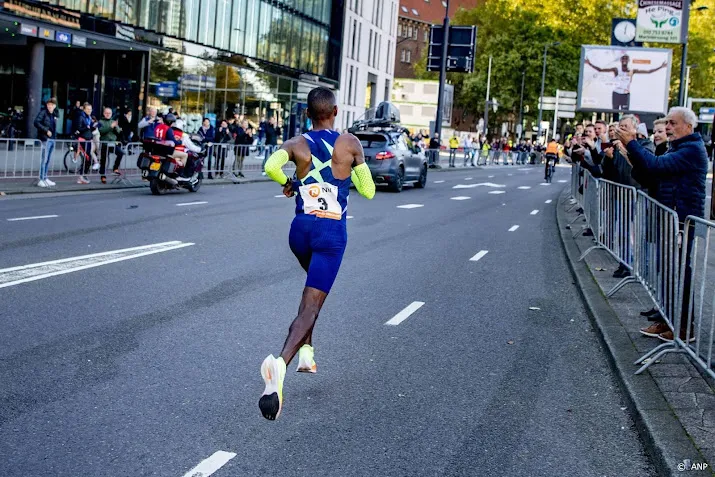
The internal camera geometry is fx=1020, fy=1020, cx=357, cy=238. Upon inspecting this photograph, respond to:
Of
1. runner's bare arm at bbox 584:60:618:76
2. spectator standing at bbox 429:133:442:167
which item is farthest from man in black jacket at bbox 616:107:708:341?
spectator standing at bbox 429:133:442:167

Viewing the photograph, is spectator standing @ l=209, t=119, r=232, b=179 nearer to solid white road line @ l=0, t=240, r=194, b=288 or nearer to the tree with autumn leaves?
solid white road line @ l=0, t=240, r=194, b=288

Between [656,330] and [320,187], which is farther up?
[320,187]

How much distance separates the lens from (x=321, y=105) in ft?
20.5

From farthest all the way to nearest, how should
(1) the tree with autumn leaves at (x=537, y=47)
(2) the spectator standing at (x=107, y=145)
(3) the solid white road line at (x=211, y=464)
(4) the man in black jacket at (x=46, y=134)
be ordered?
(1) the tree with autumn leaves at (x=537, y=47) < (2) the spectator standing at (x=107, y=145) < (4) the man in black jacket at (x=46, y=134) < (3) the solid white road line at (x=211, y=464)

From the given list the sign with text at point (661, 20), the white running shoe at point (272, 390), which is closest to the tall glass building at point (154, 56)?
the sign with text at point (661, 20)

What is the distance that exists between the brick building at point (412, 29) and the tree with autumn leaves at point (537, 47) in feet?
74.0

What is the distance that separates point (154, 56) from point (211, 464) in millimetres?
A: 33126

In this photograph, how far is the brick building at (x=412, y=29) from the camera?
123m

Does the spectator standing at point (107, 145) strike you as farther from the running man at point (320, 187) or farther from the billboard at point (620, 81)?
the billboard at point (620, 81)

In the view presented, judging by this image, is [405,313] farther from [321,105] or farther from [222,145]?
[222,145]

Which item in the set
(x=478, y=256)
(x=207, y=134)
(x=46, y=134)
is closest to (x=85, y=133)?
(x=46, y=134)

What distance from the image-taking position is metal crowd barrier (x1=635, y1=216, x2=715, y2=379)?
6.34 m

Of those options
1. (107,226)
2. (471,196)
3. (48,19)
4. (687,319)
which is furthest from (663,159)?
(48,19)

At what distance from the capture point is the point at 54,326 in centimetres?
771
